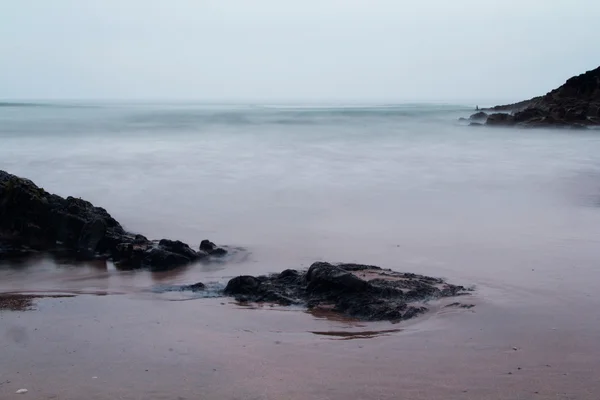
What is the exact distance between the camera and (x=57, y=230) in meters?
8.69

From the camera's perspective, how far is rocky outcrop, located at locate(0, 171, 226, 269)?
27.0ft

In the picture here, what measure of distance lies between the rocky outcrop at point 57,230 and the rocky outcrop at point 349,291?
67.2 inches

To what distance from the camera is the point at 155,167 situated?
20.1m

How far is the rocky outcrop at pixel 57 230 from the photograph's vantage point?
8242 millimetres

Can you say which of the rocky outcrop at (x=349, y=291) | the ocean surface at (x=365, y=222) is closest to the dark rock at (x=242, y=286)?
the rocky outcrop at (x=349, y=291)

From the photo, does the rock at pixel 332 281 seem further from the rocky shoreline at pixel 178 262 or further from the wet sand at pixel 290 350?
the wet sand at pixel 290 350

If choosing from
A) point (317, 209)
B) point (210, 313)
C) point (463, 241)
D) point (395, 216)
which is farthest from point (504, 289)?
point (317, 209)

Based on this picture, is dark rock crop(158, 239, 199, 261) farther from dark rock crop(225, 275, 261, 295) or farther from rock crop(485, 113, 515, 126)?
rock crop(485, 113, 515, 126)

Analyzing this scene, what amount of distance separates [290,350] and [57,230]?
4.91 m

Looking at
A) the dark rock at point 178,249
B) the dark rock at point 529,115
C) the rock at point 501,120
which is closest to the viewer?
the dark rock at point 178,249

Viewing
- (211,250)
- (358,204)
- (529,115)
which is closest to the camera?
(211,250)

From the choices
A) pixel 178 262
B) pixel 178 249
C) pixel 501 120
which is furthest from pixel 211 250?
pixel 501 120

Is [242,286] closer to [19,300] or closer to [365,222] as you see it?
[19,300]

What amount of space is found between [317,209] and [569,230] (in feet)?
14.2
